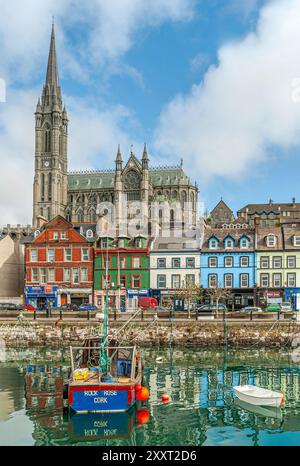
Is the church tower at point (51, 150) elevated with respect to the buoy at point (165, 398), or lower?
elevated

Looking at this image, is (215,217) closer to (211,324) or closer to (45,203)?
(45,203)

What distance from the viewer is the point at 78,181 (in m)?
170

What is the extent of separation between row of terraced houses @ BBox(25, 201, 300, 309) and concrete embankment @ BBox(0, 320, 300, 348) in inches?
774

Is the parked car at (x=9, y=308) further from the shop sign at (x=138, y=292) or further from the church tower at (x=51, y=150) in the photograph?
the church tower at (x=51, y=150)

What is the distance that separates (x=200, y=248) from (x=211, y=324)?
1000 inches

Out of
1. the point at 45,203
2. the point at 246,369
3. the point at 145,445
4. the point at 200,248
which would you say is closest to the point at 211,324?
the point at 246,369

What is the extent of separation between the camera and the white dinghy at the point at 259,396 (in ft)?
87.3

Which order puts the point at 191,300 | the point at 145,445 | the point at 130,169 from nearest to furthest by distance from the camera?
the point at 145,445 → the point at 191,300 → the point at 130,169

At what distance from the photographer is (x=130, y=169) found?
15438 centimetres

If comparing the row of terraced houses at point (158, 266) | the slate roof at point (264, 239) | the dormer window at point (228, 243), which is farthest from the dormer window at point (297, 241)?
the dormer window at point (228, 243)

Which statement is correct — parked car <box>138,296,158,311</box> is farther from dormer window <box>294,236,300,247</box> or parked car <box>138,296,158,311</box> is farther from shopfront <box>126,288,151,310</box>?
dormer window <box>294,236,300,247</box>

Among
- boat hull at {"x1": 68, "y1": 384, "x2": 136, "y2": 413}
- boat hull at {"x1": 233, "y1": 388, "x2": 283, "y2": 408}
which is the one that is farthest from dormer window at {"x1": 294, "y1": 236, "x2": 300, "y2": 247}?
boat hull at {"x1": 68, "y1": 384, "x2": 136, "y2": 413}

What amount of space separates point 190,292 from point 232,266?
9.99 metres

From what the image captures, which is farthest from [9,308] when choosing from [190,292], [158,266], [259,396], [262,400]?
[262,400]
